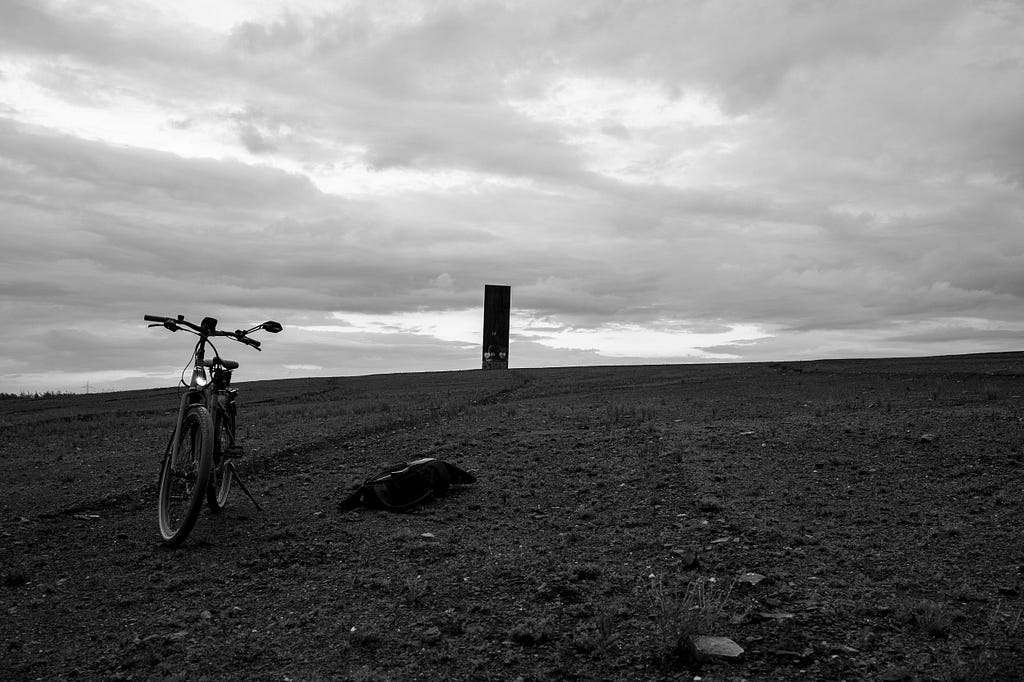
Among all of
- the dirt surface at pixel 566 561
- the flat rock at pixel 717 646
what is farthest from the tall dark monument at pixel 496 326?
the flat rock at pixel 717 646

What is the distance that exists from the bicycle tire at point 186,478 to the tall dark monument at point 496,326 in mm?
26906

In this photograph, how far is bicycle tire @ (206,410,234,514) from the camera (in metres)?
6.44

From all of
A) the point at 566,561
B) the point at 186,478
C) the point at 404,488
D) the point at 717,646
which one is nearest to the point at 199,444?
the point at 186,478

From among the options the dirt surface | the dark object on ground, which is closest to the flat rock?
the dirt surface

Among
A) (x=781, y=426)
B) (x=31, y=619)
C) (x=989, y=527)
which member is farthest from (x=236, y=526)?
(x=781, y=426)

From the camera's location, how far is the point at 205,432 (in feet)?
19.1

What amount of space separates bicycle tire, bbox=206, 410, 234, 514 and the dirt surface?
0.21 meters

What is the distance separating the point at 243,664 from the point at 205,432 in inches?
101

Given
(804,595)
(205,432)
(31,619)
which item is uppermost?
(205,432)

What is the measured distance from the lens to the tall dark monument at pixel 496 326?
32969 millimetres

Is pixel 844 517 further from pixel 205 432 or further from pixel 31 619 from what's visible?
pixel 31 619

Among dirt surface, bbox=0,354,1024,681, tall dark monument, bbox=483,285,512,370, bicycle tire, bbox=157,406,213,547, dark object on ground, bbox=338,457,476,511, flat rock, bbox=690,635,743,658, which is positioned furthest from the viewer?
tall dark monument, bbox=483,285,512,370

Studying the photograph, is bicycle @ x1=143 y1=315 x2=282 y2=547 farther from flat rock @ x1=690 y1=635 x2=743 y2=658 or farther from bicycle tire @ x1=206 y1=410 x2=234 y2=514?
flat rock @ x1=690 y1=635 x2=743 y2=658

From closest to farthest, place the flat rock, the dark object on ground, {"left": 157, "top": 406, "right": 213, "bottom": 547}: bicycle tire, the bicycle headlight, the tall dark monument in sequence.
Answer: the flat rock, {"left": 157, "top": 406, "right": 213, "bottom": 547}: bicycle tire, the bicycle headlight, the dark object on ground, the tall dark monument
